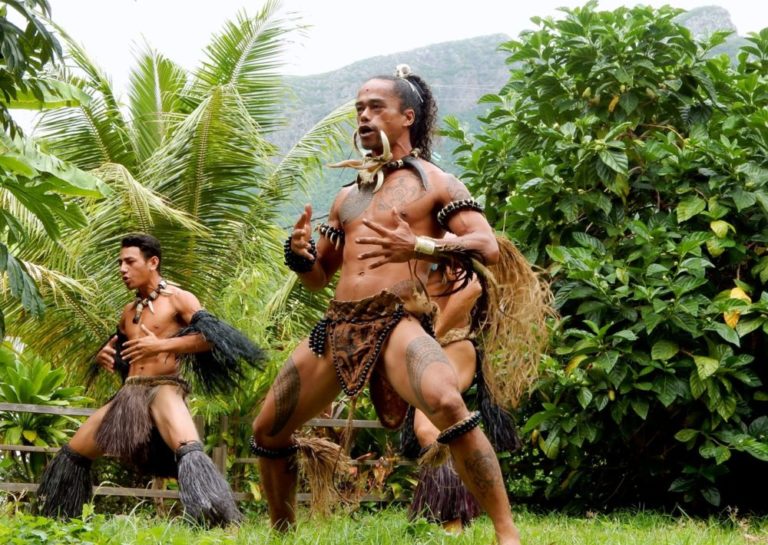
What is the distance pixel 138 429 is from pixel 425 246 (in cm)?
308

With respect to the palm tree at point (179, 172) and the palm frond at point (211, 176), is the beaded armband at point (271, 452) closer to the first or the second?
the palm tree at point (179, 172)

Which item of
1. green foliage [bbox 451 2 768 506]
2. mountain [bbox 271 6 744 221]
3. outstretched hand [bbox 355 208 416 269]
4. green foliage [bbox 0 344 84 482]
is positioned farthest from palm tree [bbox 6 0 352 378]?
mountain [bbox 271 6 744 221]

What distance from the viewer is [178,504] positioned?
30.7ft

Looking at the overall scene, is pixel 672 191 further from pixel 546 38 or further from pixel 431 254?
pixel 431 254

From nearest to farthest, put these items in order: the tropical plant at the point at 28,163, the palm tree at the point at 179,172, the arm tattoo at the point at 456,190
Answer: the tropical plant at the point at 28,163 → the arm tattoo at the point at 456,190 → the palm tree at the point at 179,172

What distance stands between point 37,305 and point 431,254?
2.45 m

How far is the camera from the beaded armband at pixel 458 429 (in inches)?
179

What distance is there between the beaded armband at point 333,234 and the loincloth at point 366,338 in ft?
1.09

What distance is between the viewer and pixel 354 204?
5180 mm

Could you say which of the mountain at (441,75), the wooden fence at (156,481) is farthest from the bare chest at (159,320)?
the mountain at (441,75)

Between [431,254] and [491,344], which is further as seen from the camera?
[491,344]

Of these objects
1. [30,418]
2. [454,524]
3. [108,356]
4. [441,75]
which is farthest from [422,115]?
[441,75]

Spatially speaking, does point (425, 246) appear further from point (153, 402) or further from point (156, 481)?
point (156, 481)

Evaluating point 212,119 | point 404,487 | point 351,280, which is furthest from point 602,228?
point 212,119
